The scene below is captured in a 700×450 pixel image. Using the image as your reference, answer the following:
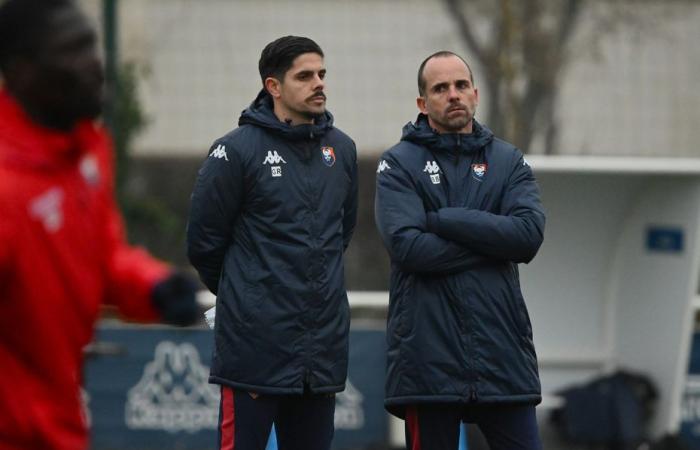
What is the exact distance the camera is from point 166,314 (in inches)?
141

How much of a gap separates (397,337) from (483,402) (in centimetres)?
41

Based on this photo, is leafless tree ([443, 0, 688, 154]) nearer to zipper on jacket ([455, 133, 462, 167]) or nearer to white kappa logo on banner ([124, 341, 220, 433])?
white kappa logo on banner ([124, 341, 220, 433])

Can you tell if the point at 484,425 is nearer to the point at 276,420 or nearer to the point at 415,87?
the point at 276,420

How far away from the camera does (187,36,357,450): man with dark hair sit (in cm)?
566

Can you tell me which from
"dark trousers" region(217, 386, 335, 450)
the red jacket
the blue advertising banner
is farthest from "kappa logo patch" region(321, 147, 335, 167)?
the blue advertising banner

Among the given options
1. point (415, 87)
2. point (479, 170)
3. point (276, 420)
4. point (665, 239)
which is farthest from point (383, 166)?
point (665, 239)

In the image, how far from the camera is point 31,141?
3.38 metres

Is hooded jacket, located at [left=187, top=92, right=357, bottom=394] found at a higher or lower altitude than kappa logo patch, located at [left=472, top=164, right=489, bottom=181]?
lower

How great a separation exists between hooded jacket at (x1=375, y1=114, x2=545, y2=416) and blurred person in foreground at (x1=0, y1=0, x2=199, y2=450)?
7.58ft

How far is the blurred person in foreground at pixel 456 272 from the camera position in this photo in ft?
18.6

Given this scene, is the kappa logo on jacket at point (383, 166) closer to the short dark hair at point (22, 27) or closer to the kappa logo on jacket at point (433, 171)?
the kappa logo on jacket at point (433, 171)

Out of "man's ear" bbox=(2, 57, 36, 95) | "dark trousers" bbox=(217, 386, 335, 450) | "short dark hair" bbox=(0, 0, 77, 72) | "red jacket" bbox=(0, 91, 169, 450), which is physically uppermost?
"short dark hair" bbox=(0, 0, 77, 72)

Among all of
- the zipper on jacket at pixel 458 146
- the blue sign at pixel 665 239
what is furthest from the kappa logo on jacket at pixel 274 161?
the blue sign at pixel 665 239

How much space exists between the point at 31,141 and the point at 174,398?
243 inches
